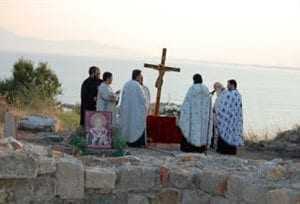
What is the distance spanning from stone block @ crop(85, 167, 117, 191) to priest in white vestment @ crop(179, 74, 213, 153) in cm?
621

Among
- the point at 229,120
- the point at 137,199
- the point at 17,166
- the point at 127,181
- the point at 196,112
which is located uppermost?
the point at 196,112

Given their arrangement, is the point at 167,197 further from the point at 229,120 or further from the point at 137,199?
the point at 229,120

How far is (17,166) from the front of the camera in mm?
7121

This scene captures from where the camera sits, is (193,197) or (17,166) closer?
(17,166)

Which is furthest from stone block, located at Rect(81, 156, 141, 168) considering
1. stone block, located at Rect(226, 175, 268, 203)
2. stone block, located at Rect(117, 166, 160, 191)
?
stone block, located at Rect(226, 175, 268, 203)

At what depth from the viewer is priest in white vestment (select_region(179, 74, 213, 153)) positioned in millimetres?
13508

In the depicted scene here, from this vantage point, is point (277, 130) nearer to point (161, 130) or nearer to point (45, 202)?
point (161, 130)

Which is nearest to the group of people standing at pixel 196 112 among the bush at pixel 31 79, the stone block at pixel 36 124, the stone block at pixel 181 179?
the stone block at pixel 36 124

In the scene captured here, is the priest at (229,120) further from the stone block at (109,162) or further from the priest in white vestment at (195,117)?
the stone block at (109,162)

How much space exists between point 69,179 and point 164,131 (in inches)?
272

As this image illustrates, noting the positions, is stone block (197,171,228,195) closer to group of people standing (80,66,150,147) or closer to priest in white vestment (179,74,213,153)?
priest in white vestment (179,74,213,153)

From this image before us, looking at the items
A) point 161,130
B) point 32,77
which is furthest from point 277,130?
point 32,77

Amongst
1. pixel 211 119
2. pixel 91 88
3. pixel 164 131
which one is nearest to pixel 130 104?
pixel 164 131

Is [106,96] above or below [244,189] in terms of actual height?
above
